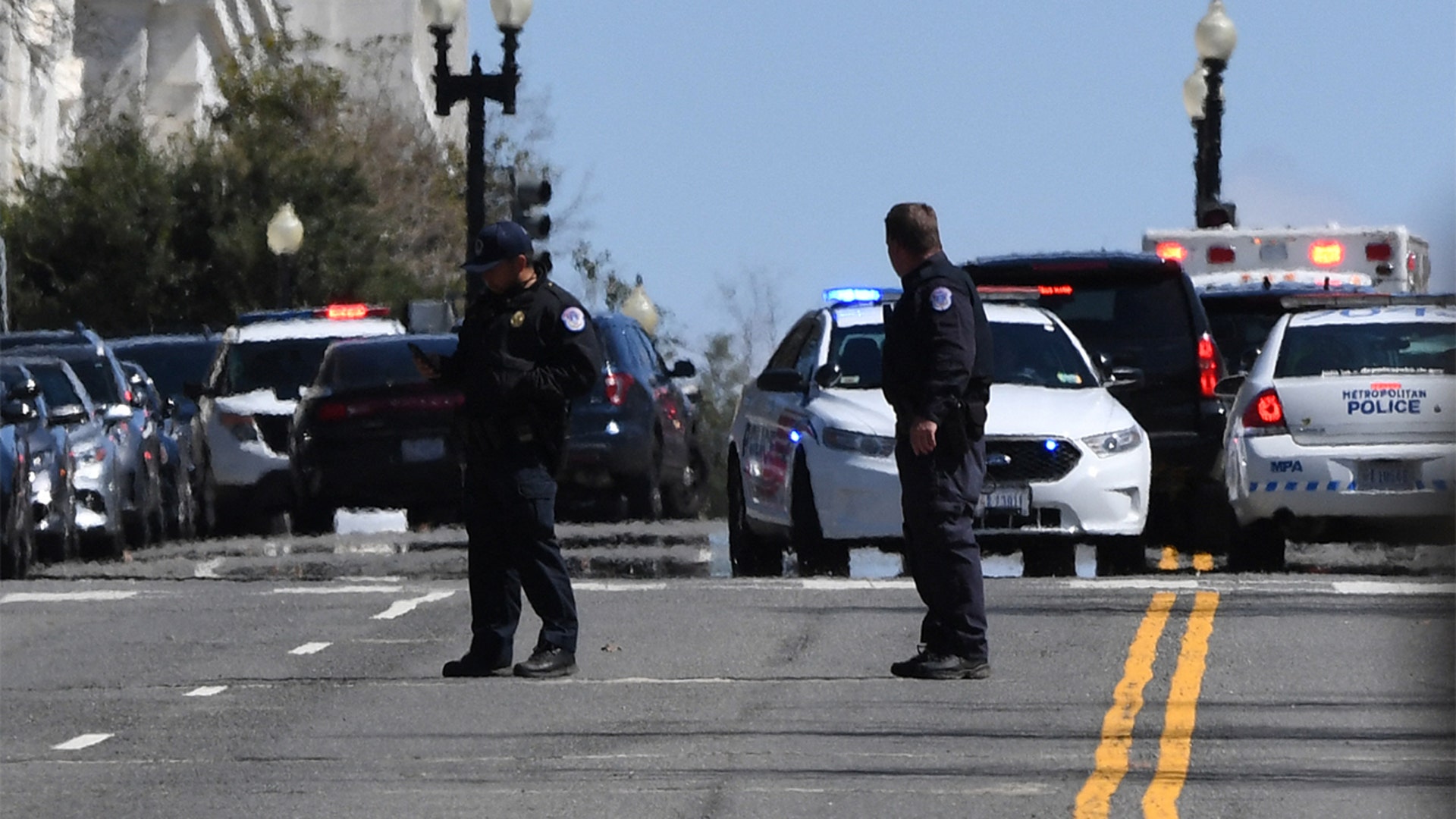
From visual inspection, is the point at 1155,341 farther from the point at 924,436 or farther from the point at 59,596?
the point at 924,436

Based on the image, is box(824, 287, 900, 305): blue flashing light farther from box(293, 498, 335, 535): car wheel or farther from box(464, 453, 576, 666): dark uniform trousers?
box(293, 498, 335, 535): car wheel

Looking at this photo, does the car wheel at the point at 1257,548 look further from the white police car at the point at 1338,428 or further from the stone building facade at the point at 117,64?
the stone building facade at the point at 117,64

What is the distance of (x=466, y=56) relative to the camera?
433 ft

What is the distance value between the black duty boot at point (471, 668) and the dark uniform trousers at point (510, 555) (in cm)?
3

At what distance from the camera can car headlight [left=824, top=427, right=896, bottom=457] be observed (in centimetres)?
1681

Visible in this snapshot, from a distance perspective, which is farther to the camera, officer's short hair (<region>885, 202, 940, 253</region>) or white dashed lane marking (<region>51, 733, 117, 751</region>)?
officer's short hair (<region>885, 202, 940, 253</region>)

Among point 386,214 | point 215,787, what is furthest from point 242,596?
point 386,214

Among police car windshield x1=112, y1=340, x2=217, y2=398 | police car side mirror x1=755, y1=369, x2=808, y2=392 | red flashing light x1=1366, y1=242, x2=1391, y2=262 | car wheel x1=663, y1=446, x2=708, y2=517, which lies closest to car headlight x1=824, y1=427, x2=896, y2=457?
police car side mirror x1=755, y1=369, x2=808, y2=392

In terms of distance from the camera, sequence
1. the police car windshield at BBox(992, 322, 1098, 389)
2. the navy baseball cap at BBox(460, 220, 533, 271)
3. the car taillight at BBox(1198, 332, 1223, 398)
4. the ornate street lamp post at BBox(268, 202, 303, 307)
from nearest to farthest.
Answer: the navy baseball cap at BBox(460, 220, 533, 271)
the police car windshield at BBox(992, 322, 1098, 389)
the car taillight at BBox(1198, 332, 1223, 398)
the ornate street lamp post at BBox(268, 202, 303, 307)

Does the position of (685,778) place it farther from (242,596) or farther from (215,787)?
(242,596)

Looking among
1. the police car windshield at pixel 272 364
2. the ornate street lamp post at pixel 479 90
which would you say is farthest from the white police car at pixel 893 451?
the ornate street lamp post at pixel 479 90

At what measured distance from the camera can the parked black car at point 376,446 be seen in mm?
23688

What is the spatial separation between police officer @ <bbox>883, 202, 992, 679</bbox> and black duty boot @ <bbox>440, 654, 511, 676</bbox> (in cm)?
162

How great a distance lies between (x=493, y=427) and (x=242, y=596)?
4739mm
